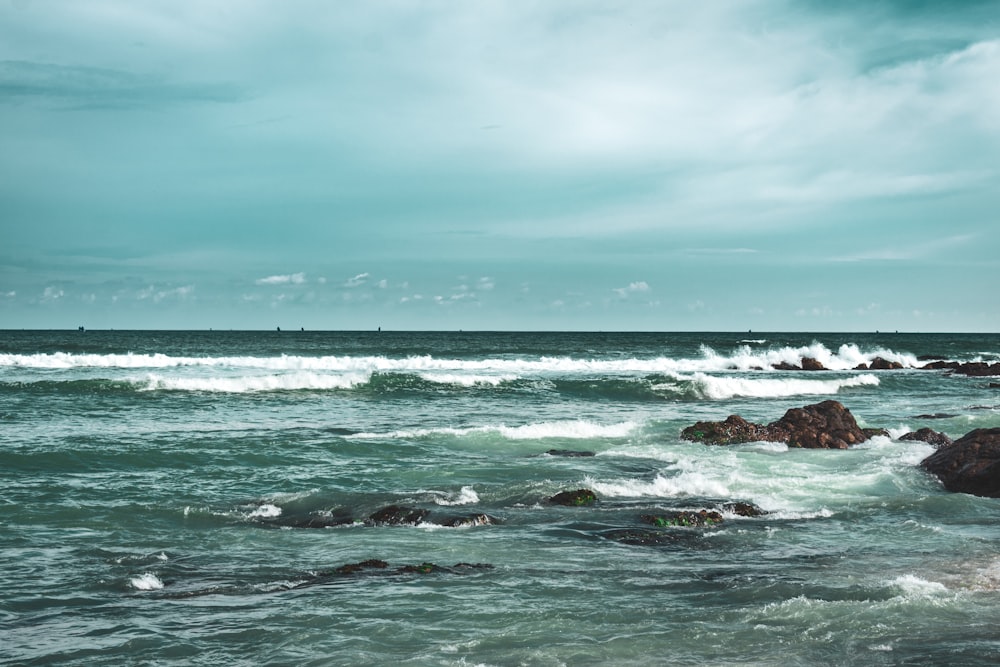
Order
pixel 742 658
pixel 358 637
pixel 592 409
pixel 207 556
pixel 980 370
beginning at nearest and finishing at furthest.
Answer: pixel 742 658
pixel 358 637
pixel 207 556
pixel 592 409
pixel 980 370

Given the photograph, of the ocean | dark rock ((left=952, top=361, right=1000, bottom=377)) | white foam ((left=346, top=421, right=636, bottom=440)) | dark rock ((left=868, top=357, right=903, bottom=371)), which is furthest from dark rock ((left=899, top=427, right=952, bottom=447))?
dark rock ((left=868, top=357, right=903, bottom=371))

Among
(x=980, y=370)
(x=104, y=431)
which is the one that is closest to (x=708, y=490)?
(x=104, y=431)

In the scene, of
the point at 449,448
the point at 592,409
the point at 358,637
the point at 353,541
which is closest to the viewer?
the point at 358,637

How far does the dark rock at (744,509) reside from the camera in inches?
487

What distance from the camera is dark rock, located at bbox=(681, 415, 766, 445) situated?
2012 centimetres

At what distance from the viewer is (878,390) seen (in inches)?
1570

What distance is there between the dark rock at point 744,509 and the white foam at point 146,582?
306 inches

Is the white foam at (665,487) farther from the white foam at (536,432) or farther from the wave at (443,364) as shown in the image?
the wave at (443,364)

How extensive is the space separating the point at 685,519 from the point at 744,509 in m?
1.25

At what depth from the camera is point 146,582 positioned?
348 inches

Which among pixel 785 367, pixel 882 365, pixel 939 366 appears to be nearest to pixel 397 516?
pixel 785 367

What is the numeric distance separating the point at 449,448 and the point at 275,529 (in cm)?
828

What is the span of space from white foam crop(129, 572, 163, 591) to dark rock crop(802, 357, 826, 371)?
52.2 m

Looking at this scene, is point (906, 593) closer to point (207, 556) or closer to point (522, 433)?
point (207, 556)
